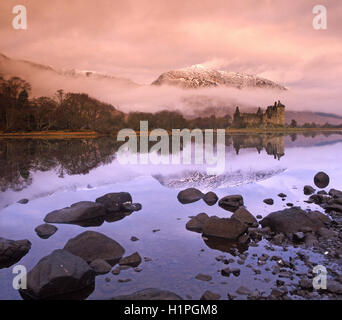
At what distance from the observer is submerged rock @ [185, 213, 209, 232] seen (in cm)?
1167

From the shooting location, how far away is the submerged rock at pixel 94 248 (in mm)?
9094

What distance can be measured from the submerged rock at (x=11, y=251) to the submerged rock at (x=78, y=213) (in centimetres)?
292

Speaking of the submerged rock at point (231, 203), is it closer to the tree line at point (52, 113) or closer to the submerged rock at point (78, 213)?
the submerged rock at point (78, 213)

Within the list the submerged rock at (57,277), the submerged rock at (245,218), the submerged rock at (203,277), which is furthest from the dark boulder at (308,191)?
the submerged rock at (57,277)

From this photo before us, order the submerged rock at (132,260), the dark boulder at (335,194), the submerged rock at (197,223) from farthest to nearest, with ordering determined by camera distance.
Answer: the dark boulder at (335,194) → the submerged rock at (197,223) → the submerged rock at (132,260)

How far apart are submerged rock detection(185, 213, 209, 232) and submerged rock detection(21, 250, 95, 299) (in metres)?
4.62

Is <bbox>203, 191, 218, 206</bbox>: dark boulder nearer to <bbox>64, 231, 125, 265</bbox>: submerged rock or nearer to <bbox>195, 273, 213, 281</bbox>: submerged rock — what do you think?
<bbox>64, 231, 125, 265</bbox>: submerged rock

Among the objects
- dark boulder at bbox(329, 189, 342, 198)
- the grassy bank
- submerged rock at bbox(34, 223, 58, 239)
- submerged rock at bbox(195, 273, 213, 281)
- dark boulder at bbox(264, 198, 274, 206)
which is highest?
the grassy bank

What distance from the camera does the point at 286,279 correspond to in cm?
765

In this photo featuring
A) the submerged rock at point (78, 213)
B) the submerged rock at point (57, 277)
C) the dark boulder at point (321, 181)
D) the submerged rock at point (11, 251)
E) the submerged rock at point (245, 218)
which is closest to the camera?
the submerged rock at point (57, 277)

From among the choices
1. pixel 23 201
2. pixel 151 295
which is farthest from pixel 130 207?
pixel 151 295

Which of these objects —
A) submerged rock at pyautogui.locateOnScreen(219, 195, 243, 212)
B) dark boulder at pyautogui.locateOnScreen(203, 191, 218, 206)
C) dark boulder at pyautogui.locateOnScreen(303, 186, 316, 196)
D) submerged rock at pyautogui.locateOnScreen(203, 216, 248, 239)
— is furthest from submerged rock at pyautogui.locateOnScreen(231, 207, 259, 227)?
dark boulder at pyautogui.locateOnScreen(303, 186, 316, 196)
